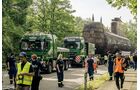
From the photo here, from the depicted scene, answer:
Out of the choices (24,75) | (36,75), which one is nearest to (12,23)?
(36,75)

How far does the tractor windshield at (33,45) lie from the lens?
1367 inches

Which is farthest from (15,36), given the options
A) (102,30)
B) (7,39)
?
(102,30)

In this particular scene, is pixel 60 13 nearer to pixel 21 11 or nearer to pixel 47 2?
pixel 47 2

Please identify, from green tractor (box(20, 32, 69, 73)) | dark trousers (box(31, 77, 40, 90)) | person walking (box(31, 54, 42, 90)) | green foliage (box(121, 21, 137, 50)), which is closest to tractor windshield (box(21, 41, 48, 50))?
green tractor (box(20, 32, 69, 73))

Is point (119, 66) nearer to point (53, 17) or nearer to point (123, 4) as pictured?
point (123, 4)

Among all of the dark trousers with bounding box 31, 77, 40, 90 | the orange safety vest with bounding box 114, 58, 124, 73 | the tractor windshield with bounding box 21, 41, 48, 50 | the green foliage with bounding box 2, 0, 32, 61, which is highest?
the green foliage with bounding box 2, 0, 32, 61

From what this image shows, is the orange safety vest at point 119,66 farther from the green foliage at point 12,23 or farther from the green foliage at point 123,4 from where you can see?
the green foliage at point 12,23

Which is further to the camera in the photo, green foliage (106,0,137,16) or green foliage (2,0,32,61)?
green foliage (2,0,32,61)

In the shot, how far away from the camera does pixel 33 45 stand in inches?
1377

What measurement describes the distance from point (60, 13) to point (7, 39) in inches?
914

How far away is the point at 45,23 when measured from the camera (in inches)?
2542

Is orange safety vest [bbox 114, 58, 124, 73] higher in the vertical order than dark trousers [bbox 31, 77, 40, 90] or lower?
higher

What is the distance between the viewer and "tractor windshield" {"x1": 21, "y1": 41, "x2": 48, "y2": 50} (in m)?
34.7

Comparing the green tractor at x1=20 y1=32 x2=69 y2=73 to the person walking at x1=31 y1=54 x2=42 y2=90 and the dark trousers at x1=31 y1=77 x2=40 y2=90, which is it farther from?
the dark trousers at x1=31 y1=77 x2=40 y2=90
